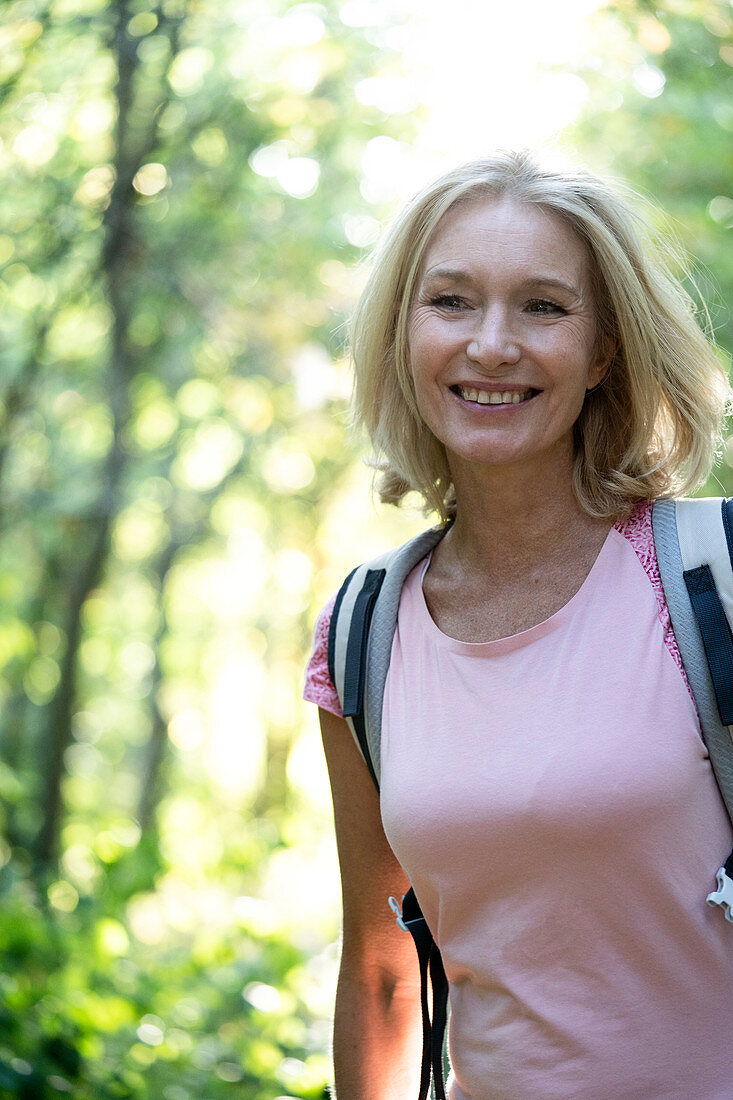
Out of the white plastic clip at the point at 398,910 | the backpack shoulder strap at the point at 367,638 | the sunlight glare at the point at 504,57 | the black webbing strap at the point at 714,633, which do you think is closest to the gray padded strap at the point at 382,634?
the backpack shoulder strap at the point at 367,638

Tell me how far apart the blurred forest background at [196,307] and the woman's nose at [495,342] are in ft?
2.38

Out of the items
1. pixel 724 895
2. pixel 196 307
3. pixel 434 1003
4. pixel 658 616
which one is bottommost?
pixel 434 1003

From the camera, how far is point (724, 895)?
70.6 inches

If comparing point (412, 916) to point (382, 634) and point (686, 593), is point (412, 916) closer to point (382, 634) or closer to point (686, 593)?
point (382, 634)

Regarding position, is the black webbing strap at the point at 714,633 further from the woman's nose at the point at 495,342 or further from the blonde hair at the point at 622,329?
the woman's nose at the point at 495,342

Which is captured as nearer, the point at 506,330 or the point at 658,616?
the point at 658,616

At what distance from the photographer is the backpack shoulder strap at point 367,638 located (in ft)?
7.09

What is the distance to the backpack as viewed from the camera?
5.89 ft

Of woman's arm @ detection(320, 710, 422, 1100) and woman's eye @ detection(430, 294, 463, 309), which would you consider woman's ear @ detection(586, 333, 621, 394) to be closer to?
woman's eye @ detection(430, 294, 463, 309)

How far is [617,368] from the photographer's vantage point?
2240 mm

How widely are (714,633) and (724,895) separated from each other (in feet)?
1.34

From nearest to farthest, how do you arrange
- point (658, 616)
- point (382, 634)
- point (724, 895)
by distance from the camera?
point (724, 895) → point (658, 616) → point (382, 634)

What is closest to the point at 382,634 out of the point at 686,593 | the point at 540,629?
the point at 540,629

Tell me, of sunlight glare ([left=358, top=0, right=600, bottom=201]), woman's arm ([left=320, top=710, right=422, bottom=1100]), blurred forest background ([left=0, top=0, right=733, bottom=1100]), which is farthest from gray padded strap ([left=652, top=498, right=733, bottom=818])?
sunlight glare ([left=358, top=0, right=600, bottom=201])
